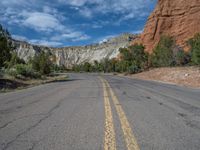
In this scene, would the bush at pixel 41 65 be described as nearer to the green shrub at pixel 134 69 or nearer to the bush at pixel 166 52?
the green shrub at pixel 134 69

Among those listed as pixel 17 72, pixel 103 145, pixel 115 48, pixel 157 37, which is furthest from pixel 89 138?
pixel 115 48

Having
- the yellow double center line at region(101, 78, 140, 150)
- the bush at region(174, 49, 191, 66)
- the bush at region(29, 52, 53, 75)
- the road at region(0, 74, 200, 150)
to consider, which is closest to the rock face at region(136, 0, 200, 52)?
the bush at region(174, 49, 191, 66)

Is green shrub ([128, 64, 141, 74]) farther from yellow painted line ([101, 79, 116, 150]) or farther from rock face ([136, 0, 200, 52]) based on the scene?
yellow painted line ([101, 79, 116, 150])

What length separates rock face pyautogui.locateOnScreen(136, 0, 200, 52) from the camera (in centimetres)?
7831

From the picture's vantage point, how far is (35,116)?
23.9ft

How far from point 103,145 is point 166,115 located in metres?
3.45

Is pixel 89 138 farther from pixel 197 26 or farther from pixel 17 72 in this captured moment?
pixel 197 26

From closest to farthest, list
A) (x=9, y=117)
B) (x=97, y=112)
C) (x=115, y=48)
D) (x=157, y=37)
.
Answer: (x=9, y=117), (x=97, y=112), (x=157, y=37), (x=115, y=48)

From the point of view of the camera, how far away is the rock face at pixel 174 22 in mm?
78312

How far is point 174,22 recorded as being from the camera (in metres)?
85.3

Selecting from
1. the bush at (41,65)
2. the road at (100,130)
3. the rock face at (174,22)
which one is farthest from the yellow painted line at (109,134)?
the rock face at (174,22)

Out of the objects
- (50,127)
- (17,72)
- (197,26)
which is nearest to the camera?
(50,127)

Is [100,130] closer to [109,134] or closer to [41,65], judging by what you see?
[109,134]

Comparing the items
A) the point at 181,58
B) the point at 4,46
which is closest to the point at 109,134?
the point at 4,46
